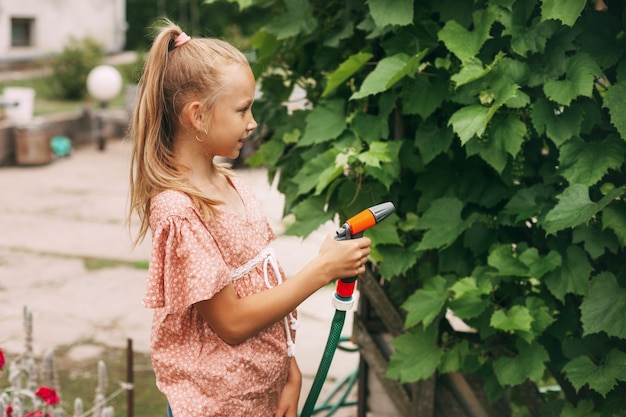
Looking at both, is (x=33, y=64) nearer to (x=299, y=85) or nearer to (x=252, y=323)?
(x=299, y=85)

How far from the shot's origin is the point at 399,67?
7.98ft

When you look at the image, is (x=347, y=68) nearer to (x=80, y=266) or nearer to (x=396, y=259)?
(x=396, y=259)

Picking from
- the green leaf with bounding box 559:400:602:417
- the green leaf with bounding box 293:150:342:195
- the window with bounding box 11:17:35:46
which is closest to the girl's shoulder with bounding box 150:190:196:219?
the green leaf with bounding box 293:150:342:195

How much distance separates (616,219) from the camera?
2.20 m

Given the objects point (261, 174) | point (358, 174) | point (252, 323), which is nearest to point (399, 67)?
point (358, 174)

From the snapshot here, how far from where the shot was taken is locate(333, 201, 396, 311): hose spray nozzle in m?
1.84

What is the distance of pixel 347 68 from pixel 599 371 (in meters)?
1.14

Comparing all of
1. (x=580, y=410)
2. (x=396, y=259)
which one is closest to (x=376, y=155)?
(x=396, y=259)

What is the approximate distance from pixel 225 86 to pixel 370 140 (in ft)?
2.63

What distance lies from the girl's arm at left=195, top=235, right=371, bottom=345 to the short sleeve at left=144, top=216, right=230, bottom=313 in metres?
0.06

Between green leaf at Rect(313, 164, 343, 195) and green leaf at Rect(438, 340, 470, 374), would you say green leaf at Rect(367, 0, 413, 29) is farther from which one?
green leaf at Rect(438, 340, 470, 374)

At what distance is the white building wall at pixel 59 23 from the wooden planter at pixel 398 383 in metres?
11.6

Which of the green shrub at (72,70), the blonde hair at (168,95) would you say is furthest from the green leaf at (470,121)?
the green shrub at (72,70)

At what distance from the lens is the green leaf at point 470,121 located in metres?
2.20
